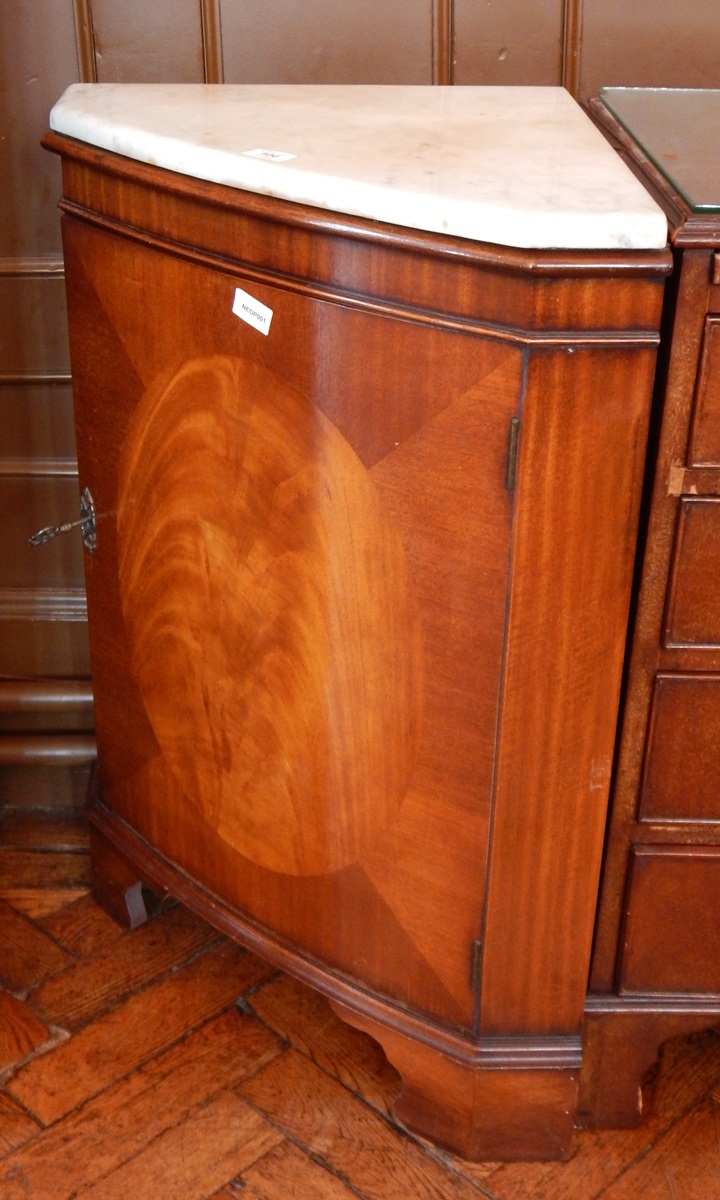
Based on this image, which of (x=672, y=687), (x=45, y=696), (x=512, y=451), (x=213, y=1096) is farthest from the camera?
(x=45, y=696)

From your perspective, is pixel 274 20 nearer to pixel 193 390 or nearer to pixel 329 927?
pixel 193 390

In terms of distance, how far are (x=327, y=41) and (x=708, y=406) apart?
28.8 inches

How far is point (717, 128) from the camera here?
3.92ft

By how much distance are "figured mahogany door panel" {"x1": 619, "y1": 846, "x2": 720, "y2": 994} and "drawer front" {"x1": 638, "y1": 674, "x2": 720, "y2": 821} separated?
44 mm

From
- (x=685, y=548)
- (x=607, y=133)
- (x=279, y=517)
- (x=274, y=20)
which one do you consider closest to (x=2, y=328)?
(x=274, y=20)

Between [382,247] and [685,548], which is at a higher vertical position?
[382,247]

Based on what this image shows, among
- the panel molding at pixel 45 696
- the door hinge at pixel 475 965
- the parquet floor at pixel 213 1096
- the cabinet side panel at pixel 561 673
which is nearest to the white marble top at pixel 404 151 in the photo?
the cabinet side panel at pixel 561 673

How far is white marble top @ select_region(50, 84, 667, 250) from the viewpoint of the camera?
2.96 feet

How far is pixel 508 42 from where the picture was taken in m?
1.45

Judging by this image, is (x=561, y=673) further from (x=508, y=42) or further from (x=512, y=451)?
(x=508, y=42)

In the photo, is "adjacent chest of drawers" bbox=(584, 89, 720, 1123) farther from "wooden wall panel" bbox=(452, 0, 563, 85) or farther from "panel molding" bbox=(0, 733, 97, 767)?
"panel molding" bbox=(0, 733, 97, 767)

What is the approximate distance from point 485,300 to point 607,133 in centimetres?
39

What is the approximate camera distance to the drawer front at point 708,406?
97cm

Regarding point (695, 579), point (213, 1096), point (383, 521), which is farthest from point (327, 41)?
point (213, 1096)
